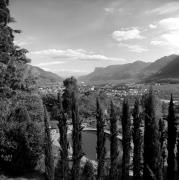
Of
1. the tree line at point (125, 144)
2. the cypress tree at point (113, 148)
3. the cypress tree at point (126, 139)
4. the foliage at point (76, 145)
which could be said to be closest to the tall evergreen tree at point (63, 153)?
the tree line at point (125, 144)

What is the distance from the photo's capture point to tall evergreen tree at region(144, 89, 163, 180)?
2992cm

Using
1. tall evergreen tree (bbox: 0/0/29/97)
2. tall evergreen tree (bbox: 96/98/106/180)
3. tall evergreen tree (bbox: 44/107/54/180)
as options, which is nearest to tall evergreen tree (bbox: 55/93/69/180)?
tall evergreen tree (bbox: 44/107/54/180)

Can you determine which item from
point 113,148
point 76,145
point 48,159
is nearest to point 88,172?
point 113,148

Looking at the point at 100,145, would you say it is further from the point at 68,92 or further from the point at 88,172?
the point at 68,92

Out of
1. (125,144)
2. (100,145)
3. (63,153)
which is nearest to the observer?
(63,153)

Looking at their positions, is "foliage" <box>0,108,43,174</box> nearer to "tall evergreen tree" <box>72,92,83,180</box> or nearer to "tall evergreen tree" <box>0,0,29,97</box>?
"tall evergreen tree" <box>0,0,29,97</box>

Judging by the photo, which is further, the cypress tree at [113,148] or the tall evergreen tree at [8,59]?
the cypress tree at [113,148]

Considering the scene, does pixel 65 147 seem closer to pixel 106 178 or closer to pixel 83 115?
pixel 106 178

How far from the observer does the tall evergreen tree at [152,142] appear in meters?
29.9

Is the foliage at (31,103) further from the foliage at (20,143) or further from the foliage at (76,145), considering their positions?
the foliage at (76,145)

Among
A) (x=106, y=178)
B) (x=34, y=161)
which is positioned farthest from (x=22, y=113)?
(x=106, y=178)

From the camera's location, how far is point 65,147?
3375cm

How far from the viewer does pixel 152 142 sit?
3031 centimetres

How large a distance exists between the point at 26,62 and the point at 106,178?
22352mm
